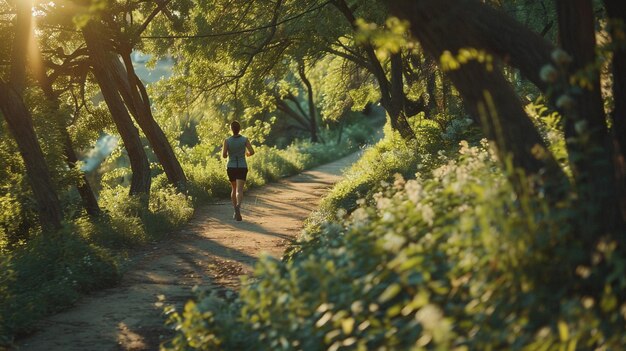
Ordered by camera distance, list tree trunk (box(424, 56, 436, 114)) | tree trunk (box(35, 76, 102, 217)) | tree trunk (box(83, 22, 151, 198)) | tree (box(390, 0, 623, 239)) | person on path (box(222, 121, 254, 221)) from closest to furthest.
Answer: tree (box(390, 0, 623, 239)) < person on path (box(222, 121, 254, 221)) < tree trunk (box(35, 76, 102, 217)) < tree trunk (box(83, 22, 151, 198)) < tree trunk (box(424, 56, 436, 114))

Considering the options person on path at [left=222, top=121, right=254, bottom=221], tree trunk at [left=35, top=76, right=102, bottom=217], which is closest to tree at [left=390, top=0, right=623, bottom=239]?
person on path at [left=222, top=121, right=254, bottom=221]

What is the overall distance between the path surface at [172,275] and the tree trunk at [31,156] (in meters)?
1.52

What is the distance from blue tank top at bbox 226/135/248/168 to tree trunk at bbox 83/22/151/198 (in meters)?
2.81

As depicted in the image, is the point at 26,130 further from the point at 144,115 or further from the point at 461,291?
the point at 461,291

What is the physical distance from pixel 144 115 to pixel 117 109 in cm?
266

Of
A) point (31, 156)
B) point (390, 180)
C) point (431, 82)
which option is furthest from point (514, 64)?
point (431, 82)

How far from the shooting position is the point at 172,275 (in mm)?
11531

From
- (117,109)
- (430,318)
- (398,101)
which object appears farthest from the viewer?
(398,101)

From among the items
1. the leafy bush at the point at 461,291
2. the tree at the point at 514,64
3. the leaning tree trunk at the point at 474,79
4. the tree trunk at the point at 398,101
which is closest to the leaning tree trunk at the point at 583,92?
the tree at the point at 514,64

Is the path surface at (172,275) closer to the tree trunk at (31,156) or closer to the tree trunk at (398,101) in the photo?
the tree trunk at (31,156)

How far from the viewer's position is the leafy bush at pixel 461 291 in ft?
13.8

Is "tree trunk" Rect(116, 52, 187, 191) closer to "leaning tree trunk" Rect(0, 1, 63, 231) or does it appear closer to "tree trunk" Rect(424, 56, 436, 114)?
"tree trunk" Rect(424, 56, 436, 114)

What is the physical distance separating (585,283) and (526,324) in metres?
0.55

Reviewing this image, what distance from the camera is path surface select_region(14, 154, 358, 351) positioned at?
8.19 metres
